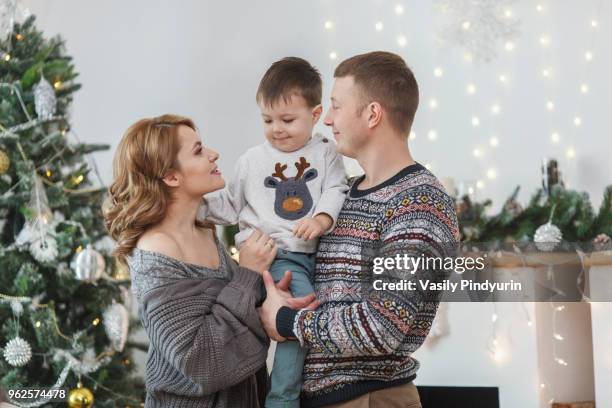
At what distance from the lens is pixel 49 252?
11.6 feet

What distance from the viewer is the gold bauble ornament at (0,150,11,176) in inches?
139

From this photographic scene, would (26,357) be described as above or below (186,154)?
below

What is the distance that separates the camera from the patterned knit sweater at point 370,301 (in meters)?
1.79

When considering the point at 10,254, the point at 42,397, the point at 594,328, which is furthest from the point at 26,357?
the point at 594,328

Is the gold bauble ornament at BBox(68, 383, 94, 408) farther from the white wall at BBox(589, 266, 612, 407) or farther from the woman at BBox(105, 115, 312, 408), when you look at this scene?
the white wall at BBox(589, 266, 612, 407)

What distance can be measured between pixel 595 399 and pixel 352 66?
2.62 metres

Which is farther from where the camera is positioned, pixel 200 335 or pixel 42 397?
pixel 42 397

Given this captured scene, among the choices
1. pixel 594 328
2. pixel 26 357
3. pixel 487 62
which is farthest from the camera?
pixel 487 62

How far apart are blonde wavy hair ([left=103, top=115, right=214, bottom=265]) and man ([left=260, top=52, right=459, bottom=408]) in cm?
33

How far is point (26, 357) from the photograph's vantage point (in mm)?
3486

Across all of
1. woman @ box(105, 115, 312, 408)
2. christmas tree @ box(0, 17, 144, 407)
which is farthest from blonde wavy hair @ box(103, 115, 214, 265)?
christmas tree @ box(0, 17, 144, 407)

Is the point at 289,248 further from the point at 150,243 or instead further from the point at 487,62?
the point at 487,62

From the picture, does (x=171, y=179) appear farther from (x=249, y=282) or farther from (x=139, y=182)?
(x=249, y=282)

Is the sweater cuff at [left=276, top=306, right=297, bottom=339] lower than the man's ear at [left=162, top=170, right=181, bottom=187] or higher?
lower
